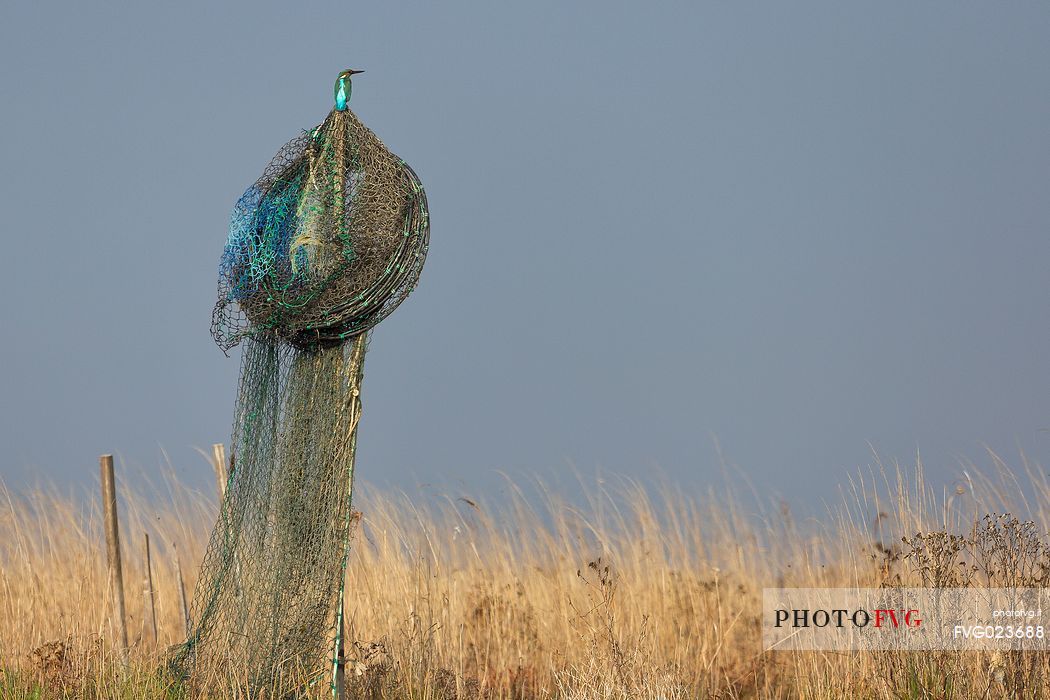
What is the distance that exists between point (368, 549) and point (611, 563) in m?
1.46

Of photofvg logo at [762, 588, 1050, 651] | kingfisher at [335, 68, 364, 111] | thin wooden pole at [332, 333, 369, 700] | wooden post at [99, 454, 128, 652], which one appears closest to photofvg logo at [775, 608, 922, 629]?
photofvg logo at [762, 588, 1050, 651]

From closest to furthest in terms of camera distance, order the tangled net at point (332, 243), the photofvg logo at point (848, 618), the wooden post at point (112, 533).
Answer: the tangled net at point (332, 243) → the photofvg logo at point (848, 618) → the wooden post at point (112, 533)

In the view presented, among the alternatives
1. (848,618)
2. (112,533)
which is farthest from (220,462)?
(848,618)

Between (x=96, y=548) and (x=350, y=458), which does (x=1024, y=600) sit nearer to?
(x=350, y=458)

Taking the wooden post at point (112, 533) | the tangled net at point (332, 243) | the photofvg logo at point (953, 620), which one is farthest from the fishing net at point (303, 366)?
the photofvg logo at point (953, 620)

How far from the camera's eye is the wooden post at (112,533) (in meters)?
5.00

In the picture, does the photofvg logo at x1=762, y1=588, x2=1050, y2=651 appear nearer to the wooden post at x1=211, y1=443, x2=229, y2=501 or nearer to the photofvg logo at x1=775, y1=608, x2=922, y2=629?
the photofvg logo at x1=775, y1=608, x2=922, y2=629

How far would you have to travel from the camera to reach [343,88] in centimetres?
422

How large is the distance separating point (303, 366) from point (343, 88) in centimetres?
109

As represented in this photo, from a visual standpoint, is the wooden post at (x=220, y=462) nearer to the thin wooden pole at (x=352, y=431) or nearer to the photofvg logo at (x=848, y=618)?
the thin wooden pole at (x=352, y=431)

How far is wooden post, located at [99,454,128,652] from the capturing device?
5.00m

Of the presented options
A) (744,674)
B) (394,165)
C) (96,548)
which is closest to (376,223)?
(394,165)

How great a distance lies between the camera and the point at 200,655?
14.5ft

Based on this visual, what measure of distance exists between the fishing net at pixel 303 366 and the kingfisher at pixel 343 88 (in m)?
0.03
